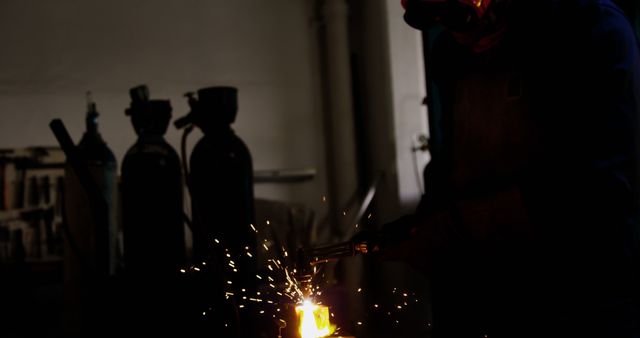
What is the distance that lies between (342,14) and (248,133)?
0.72m

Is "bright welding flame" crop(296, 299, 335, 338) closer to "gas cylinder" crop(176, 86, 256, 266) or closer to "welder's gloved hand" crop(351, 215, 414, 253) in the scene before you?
"welder's gloved hand" crop(351, 215, 414, 253)

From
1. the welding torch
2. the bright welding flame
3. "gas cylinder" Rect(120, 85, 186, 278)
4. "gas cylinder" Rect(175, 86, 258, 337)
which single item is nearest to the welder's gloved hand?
the welding torch

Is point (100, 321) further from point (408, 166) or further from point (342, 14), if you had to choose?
point (342, 14)

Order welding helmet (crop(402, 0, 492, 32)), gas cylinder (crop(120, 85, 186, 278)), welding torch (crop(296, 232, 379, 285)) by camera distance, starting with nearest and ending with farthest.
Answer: welding torch (crop(296, 232, 379, 285)), welding helmet (crop(402, 0, 492, 32)), gas cylinder (crop(120, 85, 186, 278))

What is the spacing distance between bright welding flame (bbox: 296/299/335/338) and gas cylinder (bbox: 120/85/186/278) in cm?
63

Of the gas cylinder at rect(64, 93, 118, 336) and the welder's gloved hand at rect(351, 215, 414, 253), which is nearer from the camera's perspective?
the welder's gloved hand at rect(351, 215, 414, 253)

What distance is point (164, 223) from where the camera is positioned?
1454mm

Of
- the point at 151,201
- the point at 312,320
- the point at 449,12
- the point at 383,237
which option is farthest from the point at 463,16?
the point at 151,201

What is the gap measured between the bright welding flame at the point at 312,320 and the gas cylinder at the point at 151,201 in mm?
626

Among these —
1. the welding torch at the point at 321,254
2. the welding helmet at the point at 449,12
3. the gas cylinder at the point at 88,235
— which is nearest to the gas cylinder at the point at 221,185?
the gas cylinder at the point at 88,235

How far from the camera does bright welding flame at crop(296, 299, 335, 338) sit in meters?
0.92

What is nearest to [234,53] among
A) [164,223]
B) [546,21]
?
[164,223]

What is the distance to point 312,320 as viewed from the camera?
93 centimetres

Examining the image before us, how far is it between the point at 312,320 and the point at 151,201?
0.73 m
